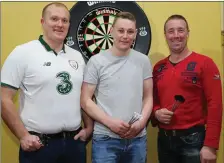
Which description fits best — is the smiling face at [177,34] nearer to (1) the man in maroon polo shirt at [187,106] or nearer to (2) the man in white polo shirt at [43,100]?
(1) the man in maroon polo shirt at [187,106]

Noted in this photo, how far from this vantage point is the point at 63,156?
1.74m

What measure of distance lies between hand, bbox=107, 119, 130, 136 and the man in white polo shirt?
0.75 feet

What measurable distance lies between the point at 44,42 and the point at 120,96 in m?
0.59

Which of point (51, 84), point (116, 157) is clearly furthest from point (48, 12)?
point (116, 157)

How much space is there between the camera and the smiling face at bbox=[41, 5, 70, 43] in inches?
69.6

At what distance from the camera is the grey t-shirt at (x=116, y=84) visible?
1.76 metres

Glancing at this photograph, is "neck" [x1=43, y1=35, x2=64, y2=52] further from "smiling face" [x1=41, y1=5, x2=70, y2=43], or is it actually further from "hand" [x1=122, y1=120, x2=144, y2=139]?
"hand" [x1=122, y1=120, x2=144, y2=139]

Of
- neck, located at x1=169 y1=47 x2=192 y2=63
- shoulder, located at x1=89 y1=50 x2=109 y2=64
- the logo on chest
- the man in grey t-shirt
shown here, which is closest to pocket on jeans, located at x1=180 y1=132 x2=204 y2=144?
the man in grey t-shirt

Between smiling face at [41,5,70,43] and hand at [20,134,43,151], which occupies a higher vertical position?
smiling face at [41,5,70,43]

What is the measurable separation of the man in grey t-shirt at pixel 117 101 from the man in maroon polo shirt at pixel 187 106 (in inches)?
6.9

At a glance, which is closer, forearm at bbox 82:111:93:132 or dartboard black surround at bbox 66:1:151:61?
forearm at bbox 82:111:93:132

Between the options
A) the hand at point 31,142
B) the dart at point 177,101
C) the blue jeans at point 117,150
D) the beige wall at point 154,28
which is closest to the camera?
the hand at point 31,142

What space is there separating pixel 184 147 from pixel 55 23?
1.15 metres

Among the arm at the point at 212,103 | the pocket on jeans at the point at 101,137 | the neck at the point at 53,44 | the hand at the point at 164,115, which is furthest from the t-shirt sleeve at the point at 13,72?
the arm at the point at 212,103
